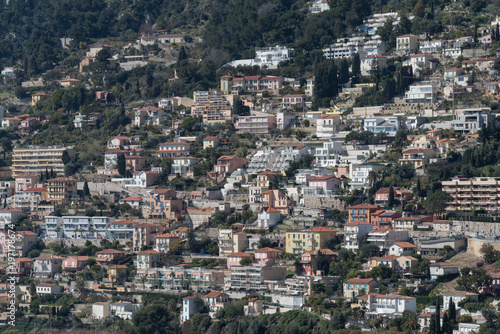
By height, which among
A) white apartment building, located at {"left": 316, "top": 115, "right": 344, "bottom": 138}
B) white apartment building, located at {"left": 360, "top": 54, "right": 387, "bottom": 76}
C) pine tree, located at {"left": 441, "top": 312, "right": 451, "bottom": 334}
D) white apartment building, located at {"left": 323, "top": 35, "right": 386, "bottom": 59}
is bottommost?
pine tree, located at {"left": 441, "top": 312, "right": 451, "bottom": 334}

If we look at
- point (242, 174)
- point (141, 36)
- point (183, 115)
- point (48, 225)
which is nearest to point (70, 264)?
point (48, 225)

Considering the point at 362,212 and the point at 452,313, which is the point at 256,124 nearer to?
the point at 362,212

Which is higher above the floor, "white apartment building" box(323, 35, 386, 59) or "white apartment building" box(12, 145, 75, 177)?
"white apartment building" box(323, 35, 386, 59)

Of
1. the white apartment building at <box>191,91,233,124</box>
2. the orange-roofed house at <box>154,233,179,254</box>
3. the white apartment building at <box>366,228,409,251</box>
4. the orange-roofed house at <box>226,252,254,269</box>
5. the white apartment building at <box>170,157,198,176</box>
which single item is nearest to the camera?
the white apartment building at <box>366,228,409,251</box>

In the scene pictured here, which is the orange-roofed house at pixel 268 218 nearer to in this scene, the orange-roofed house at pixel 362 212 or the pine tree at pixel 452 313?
the orange-roofed house at pixel 362 212

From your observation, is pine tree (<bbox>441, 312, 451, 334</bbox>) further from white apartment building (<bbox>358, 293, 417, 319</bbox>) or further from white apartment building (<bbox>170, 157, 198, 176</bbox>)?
white apartment building (<bbox>170, 157, 198, 176</bbox>)

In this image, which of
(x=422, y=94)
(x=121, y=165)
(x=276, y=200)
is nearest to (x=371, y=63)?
(x=422, y=94)

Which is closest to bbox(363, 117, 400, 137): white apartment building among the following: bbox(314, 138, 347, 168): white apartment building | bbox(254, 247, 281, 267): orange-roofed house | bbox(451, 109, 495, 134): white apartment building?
bbox(314, 138, 347, 168): white apartment building
